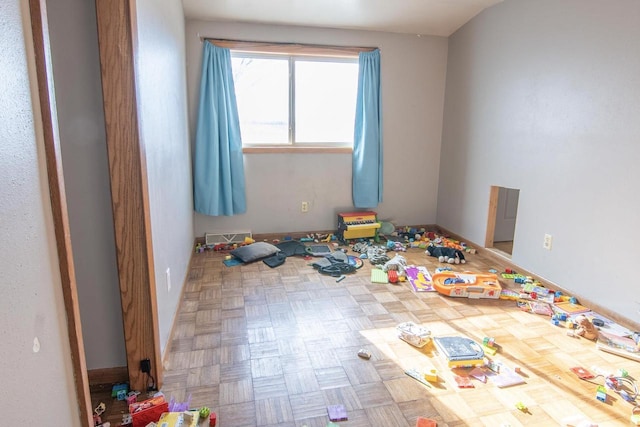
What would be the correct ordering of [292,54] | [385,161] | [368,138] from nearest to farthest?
[292,54], [368,138], [385,161]

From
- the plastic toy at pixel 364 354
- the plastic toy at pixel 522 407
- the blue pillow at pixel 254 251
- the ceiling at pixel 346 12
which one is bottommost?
the plastic toy at pixel 522 407

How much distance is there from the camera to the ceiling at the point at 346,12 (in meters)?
3.44

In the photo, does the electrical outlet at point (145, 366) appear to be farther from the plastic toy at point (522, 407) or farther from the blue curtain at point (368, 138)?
the blue curtain at point (368, 138)

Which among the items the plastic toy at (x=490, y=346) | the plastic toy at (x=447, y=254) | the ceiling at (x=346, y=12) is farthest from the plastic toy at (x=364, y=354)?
the ceiling at (x=346, y=12)

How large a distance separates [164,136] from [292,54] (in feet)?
7.11

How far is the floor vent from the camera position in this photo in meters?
3.98

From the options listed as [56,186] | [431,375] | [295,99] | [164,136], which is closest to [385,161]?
[295,99]

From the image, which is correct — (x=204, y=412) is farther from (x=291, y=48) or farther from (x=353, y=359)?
(x=291, y=48)

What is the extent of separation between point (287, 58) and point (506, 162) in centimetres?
233

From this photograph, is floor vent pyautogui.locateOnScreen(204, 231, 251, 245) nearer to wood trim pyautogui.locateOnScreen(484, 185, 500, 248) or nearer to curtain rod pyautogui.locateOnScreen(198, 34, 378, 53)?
curtain rod pyautogui.locateOnScreen(198, 34, 378, 53)

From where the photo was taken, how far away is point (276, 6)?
348 cm

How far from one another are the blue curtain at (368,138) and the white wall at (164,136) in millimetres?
1821

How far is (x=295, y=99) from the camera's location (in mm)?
4078

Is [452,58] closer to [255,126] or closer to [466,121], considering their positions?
[466,121]
